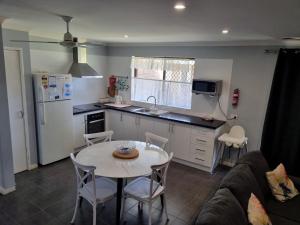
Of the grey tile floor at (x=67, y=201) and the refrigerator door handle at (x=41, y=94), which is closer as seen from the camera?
the grey tile floor at (x=67, y=201)

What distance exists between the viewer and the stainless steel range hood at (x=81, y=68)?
439 cm

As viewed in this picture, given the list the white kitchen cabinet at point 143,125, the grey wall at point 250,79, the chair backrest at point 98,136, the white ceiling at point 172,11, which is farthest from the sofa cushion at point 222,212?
the white kitchen cabinet at point 143,125

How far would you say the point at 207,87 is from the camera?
4.31 m

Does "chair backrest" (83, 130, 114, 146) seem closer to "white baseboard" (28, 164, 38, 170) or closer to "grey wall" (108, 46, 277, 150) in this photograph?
"white baseboard" (28, 164, 38, 170)

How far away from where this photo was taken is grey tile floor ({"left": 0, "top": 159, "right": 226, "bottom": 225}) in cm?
283

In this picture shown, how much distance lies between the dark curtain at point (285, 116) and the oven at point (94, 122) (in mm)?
3516

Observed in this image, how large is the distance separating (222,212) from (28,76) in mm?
3690

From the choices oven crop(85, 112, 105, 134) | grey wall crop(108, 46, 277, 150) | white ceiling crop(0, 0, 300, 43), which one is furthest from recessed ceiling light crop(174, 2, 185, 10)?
oven crop(85, 112, 105, 134)

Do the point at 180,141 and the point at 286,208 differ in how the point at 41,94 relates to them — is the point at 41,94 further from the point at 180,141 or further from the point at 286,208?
the point at 286,208

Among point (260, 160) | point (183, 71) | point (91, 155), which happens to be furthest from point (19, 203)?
point (183, 71)

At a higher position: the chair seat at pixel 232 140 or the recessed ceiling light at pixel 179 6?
the recessed ceiling light at pixel 179 6

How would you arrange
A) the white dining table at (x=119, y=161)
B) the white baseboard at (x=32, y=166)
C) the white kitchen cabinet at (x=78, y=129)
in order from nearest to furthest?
the white dining table at (x=119, y=161), the white baseboard at (x=32, y=166), the white kitchen cabinet at (x=78, y=129)

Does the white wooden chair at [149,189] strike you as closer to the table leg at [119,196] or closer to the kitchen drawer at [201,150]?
the table leg at [119,196]

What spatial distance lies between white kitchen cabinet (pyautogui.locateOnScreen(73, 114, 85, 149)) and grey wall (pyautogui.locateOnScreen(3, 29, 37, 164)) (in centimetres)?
84
